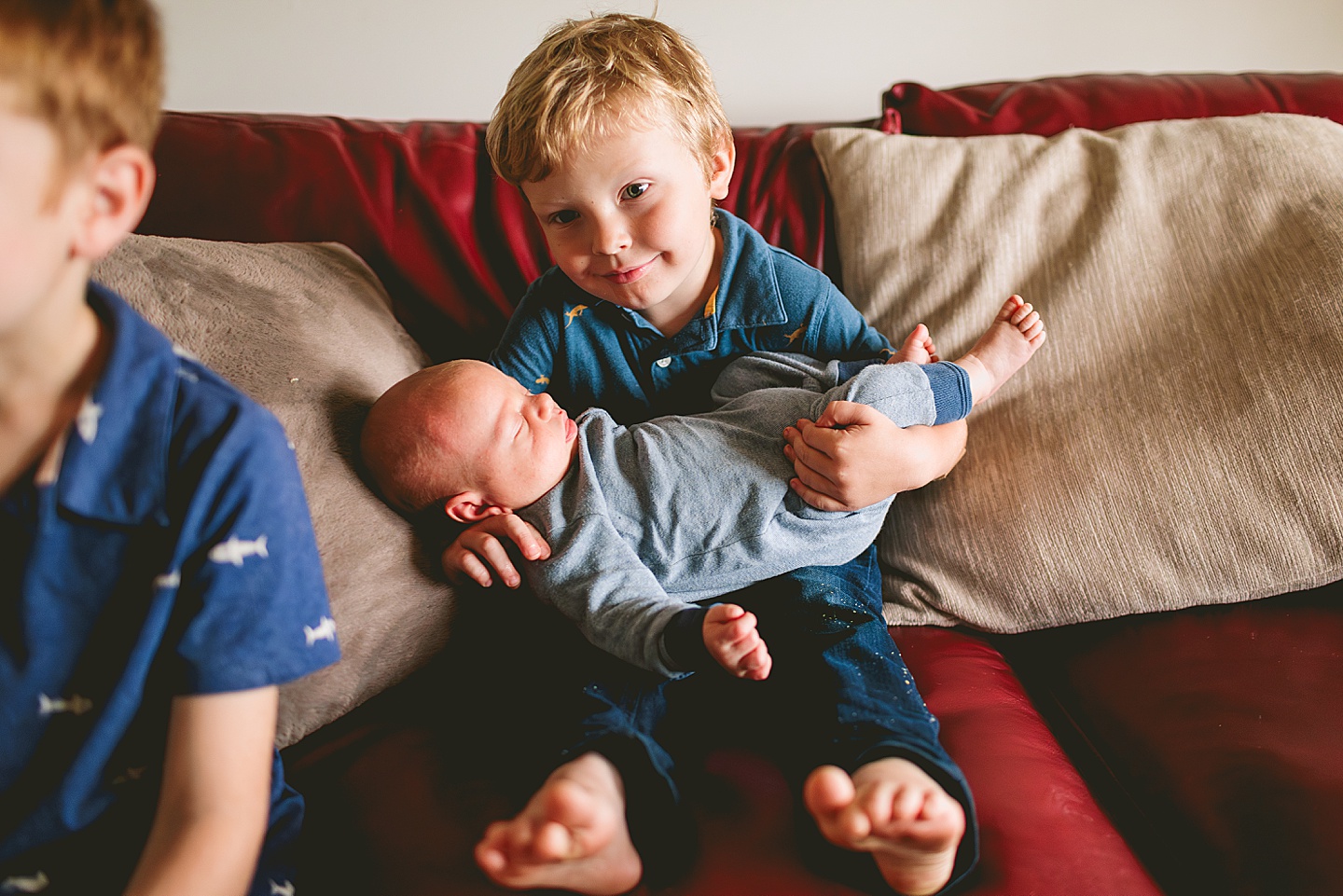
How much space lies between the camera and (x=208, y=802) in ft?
2.21

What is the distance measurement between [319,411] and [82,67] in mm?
507

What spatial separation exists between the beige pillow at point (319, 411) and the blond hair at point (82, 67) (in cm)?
42

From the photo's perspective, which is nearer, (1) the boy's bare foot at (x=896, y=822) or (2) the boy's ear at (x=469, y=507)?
(1) the boy's bare foot at (x=896, y=822)

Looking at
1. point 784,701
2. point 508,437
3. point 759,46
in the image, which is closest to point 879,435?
point 784,701

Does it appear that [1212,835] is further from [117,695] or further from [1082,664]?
[117,695]

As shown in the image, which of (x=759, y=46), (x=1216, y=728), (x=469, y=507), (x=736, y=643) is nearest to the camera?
(x=736, y=643)

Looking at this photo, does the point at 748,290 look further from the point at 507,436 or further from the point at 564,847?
the point at 564,847

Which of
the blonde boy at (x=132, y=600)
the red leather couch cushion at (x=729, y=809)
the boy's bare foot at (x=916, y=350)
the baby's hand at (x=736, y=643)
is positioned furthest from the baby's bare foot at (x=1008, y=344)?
the blonde boy at (x=132, y=600)

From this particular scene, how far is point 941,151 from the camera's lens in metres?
1.36

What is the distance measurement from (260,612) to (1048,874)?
0.70 m

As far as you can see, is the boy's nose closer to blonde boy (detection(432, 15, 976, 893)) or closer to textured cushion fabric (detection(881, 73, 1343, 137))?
blonde boy (detection(432, 15, 976, 893))

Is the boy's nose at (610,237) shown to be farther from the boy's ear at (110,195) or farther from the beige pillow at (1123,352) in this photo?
the boy's ear at (110,195)

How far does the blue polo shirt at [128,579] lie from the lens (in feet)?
2.16

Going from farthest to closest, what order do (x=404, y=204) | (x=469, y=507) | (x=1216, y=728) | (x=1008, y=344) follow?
(x=404, y=204)
(x=1008, y=344)
(x=469, y=507)
(x=1216, y=728)
